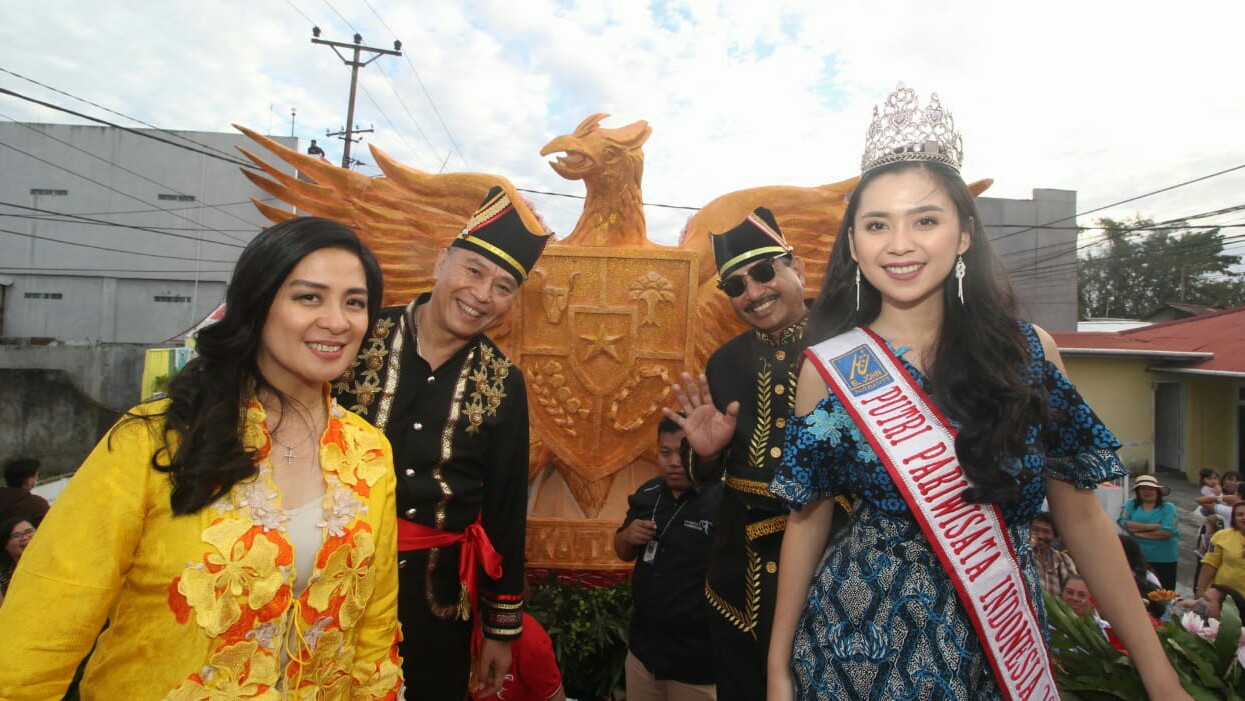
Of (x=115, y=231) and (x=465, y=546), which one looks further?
(x=115, y=231)

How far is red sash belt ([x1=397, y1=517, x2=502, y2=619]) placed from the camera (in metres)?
2.11

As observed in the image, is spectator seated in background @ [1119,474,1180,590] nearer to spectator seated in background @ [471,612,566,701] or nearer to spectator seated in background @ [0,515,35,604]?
spectator seated in background @ [471,612,566,701]

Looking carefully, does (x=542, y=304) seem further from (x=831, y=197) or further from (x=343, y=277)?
(x=343, y=277)

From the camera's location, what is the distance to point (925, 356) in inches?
60.0

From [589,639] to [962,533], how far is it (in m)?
2.59

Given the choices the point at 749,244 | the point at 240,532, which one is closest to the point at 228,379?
the point at 240,532

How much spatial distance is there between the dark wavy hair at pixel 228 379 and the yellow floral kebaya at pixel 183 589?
0.03m

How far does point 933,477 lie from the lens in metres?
1.37

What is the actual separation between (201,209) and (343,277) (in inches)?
820

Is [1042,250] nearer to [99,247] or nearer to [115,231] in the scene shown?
[115,231]

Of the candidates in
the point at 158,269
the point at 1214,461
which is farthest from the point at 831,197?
the point at 158,269

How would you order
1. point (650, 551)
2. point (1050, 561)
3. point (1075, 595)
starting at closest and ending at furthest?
point (650, 551), point (1075, 595), point (1050, 561)

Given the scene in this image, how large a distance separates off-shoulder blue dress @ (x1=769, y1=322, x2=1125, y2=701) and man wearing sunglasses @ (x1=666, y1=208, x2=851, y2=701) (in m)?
0.53

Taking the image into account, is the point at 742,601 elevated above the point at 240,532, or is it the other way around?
the point at 240,532
